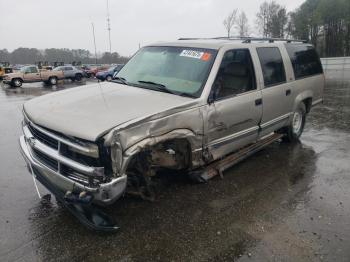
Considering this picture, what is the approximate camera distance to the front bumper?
3016 millimetres

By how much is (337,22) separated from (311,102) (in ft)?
200

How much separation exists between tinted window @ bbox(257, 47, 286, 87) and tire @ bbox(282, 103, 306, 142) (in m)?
1.07

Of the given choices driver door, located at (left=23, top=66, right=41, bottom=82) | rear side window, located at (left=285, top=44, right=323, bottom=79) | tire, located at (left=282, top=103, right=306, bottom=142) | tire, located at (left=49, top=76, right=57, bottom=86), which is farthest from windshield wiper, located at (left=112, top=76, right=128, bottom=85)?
tire, located at (left=49, top=76, right=57, bottom=86)

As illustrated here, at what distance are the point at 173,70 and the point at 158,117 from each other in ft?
3.88

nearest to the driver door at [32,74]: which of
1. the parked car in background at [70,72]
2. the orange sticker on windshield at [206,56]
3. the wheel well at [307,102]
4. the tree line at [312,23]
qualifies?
the parked car in background at [70,72]

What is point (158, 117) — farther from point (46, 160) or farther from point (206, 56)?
point (206, 56)

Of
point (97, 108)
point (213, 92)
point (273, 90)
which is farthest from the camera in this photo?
point (273, 90)

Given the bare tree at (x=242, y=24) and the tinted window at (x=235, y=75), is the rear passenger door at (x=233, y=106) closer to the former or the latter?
the tinted window at (x=235, y=75)

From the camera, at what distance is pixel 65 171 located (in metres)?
3.26

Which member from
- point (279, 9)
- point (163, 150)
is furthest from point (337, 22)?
point (163, 150)

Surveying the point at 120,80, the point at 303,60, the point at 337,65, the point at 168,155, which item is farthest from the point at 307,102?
the point at 337,65

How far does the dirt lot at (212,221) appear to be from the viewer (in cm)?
315

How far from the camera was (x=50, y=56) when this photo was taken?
296 feet

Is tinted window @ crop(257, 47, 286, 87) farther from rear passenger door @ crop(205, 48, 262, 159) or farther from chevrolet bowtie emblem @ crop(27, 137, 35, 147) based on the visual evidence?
chevrolet bowtie emblem @ crop(27, 137, 35, 147)
